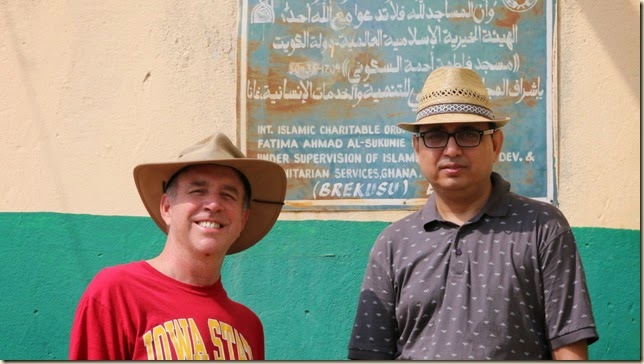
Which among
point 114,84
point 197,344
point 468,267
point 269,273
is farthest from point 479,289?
point 114,84

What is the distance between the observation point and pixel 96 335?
2.81 m

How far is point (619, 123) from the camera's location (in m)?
4.56

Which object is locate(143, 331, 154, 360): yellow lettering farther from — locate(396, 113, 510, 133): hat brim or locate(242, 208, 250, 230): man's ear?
locate(396, 113, 510, 133): hat brim

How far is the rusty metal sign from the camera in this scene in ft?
15.1

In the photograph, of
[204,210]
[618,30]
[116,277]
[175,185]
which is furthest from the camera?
[618,30]

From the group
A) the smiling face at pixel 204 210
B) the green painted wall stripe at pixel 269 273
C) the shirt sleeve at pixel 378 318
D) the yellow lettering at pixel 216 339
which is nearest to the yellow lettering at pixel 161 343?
the yellow lettering at pixel 216 339

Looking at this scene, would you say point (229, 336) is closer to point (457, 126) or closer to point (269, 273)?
point (457, 126)

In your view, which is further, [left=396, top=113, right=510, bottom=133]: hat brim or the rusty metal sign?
the rusty metal sign

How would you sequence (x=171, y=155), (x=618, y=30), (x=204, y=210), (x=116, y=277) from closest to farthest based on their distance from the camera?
(x=116, y=277) < (x=204, y=210) < (x=618, y=30) < (x=171, y=155)

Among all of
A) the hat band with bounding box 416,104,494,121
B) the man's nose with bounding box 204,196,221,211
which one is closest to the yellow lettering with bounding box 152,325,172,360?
the man's nose with bounding box 204,196,221,211

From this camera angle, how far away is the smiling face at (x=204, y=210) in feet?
9.97

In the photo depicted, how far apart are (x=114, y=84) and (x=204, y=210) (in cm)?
199

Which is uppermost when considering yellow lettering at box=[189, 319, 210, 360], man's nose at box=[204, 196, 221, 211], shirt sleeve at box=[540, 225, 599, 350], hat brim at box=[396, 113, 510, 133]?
hat brim at box=[396, 113, 510, 133]

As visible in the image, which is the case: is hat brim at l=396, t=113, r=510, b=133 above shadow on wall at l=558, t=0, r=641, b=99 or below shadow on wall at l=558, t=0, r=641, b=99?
below
